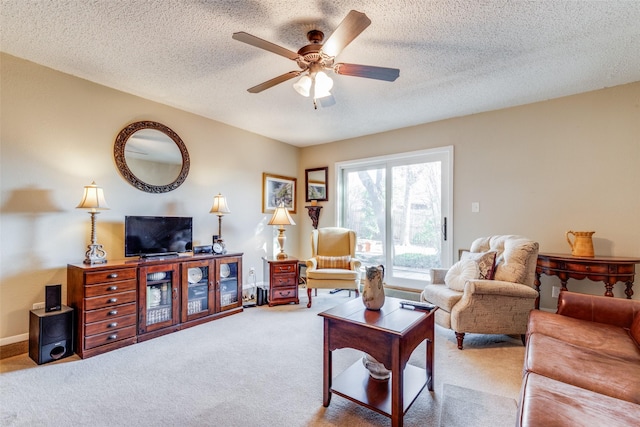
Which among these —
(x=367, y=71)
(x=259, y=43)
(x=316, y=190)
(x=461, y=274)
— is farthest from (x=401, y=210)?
(x=259, y=43)

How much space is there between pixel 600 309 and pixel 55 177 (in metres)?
4.50

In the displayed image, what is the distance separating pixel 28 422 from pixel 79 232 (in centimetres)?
166

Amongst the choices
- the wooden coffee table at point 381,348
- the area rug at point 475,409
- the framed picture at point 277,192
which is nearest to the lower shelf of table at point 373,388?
the wooden coffee table at point 381,348

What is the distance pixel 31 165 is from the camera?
101 inches

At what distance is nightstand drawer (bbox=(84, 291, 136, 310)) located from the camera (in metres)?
2.45

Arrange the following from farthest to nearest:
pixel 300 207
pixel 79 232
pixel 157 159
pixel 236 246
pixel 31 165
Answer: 1. pixel 300 207
2. pixel 236 246
3. pixel 157 159
4. pixel 79 232
5. pixel 31 165

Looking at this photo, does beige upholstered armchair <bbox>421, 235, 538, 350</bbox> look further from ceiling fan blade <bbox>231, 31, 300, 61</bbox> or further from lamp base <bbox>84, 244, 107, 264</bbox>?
lamp base <bbox>84, 244, 107, 264</bbox>

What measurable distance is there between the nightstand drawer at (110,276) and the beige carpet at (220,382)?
A: 628 millimetres

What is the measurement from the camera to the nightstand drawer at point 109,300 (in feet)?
8.05

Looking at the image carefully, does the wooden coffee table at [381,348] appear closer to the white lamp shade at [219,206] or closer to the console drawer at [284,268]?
the console drawer at [284,268]

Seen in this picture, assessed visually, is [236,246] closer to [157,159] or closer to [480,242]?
[157,159]

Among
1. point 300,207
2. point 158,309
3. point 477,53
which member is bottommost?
point 158,309

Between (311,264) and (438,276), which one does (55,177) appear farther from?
(438,276)

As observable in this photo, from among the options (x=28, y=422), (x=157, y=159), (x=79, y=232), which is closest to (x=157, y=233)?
(x=79, y=232)
